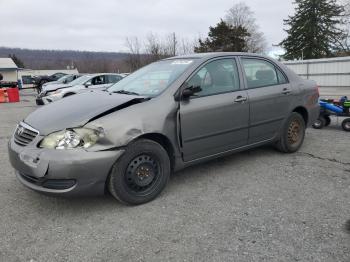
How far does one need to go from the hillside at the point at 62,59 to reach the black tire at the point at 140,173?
60.3 meters

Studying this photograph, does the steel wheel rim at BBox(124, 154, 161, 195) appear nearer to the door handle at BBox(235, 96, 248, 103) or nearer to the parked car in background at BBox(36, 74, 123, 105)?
the door handle at BBox(235, 96, 248, 103)

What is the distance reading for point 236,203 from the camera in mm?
3482

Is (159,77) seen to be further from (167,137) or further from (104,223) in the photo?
(104,223)

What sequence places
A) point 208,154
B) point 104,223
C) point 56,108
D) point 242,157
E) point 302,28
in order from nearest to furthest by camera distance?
point 104,223
point 56,108
point 208,154
point 242,157
point 302,28

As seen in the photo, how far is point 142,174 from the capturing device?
3459mm

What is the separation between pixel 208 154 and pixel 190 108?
661mm

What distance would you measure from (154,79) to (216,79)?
80 centimetres

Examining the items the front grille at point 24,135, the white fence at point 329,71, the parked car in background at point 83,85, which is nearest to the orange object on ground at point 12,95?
the parked car in background at point 83,85

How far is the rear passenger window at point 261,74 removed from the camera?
454cm

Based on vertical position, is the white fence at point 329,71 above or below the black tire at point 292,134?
above

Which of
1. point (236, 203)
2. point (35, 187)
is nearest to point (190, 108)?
point (236, 203)

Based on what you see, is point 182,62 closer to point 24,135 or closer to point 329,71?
point 24,135

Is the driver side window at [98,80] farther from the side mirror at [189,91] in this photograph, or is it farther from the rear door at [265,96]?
the side mirror at [189,91]

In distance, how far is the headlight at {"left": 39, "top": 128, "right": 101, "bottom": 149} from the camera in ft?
10.1
